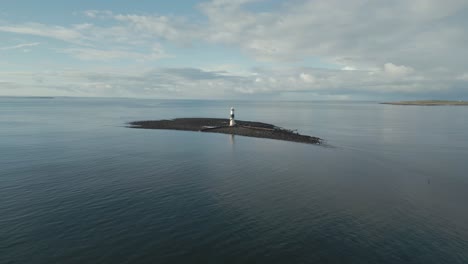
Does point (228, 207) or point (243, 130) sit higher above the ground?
point (243, 130)

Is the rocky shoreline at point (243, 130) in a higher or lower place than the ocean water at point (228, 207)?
higher

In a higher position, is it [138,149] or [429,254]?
[138,149]

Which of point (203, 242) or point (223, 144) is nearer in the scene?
point (203, 242)

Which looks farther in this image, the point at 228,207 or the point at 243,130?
the point at 243,130

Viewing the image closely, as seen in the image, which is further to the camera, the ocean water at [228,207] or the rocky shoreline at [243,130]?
the rocky shoreline at [243,130]

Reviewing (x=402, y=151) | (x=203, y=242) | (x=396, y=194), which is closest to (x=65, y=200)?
(x=203, y=242)

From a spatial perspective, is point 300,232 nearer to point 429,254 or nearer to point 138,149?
point 429,254

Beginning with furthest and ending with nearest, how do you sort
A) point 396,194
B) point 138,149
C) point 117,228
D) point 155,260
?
point 138,149 < point 396,194 < point 117,228 < point 155,260

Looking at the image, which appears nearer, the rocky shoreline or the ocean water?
the ocean water

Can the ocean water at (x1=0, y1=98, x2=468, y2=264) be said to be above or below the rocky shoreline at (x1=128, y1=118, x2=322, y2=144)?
below

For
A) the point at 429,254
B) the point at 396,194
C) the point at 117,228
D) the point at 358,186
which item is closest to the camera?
the point at 429,254
